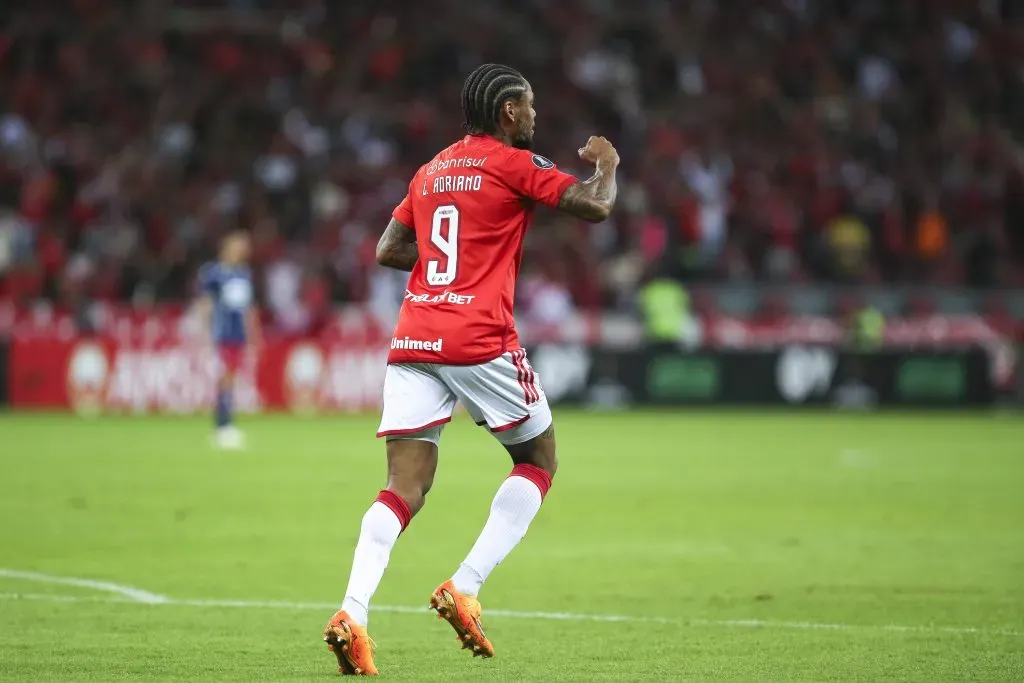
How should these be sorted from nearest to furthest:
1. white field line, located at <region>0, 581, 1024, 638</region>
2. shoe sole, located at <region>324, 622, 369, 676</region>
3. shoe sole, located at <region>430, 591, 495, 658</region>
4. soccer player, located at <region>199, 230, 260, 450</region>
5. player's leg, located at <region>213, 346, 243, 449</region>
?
1. shoe sole, located at <region>324, 622, 369, 676</region>
2. shoe sole, located at <region>430, 591, 495, 658</region>
3. white field line, located at <region>0, 581, 1024, 638</region>
4. player's leg, located at <region>213, 346, 243, 449</region>
5. soccer player, located at <region>199, 230, 260, 450</region>


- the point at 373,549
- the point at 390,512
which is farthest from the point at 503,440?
the point at 373,549

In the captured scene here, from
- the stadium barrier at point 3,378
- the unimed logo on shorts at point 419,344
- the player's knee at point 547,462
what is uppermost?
the unimed logo on shorts at point 419,344

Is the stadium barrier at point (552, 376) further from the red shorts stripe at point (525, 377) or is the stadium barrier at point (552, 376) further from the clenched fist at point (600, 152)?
the clenched fist at point (600, 152)

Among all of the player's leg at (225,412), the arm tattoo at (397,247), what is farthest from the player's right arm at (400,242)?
the player's leg at (225,412)

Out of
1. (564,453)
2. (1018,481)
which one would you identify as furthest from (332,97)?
(1018,481)

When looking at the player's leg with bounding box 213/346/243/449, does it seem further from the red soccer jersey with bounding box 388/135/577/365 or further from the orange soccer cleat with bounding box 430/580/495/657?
the orange soccer cleat with bounding box 430/580/495/657

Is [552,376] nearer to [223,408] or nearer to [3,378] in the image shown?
[223,408]

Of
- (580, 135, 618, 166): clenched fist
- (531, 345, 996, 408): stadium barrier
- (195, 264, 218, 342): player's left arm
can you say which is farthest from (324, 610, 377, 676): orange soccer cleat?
(531, 345, 996, 408): stadium barrier

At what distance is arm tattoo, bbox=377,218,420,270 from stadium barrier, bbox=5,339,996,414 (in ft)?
57.8

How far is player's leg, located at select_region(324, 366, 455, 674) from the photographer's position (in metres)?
5.83

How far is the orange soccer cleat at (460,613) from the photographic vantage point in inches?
233

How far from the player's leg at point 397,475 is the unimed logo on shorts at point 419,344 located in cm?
9

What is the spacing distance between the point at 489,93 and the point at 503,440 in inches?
52.8

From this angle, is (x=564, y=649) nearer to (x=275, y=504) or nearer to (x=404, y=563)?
(x=404, y=563)
